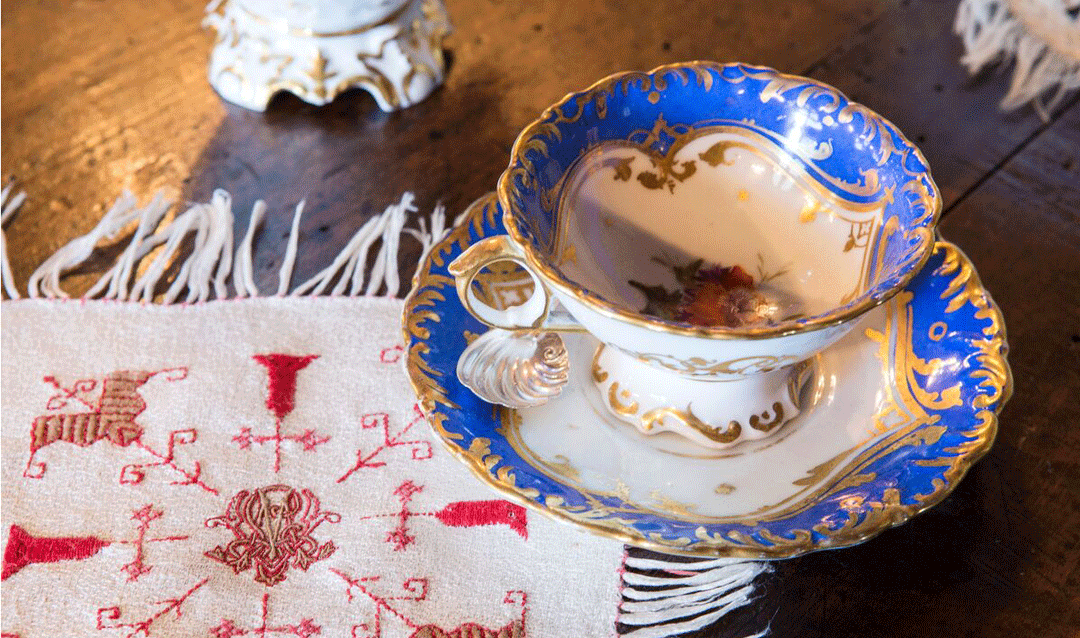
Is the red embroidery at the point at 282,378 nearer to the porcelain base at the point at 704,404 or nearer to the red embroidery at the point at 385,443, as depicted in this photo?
the red embroidery at the point at 385,443

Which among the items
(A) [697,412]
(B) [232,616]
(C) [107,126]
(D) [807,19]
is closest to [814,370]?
(A) [697,412]

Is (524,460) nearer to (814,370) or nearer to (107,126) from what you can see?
(814,370)

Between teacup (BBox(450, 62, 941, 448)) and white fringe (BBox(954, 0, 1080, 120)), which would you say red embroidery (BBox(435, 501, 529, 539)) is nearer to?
teacup (BBox(450, 62, 941, 448))

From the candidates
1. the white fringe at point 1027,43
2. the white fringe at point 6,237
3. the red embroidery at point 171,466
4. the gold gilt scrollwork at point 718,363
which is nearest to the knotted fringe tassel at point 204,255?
the white fringe at point 6,237

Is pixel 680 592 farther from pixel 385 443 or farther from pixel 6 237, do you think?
pixel 6 237

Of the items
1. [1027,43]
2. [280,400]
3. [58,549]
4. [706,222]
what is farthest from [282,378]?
[1027,43]

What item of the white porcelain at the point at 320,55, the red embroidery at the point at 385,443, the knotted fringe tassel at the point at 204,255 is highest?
the white porcelain at the point at 320,55
